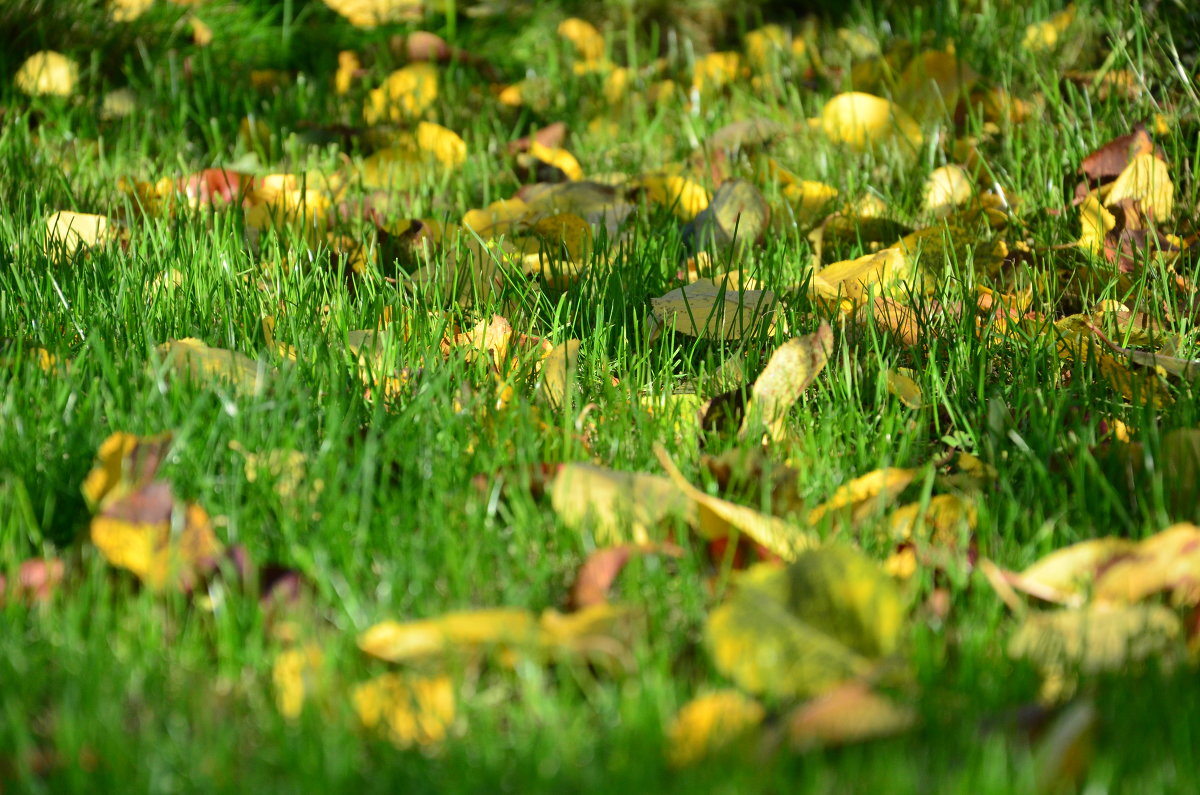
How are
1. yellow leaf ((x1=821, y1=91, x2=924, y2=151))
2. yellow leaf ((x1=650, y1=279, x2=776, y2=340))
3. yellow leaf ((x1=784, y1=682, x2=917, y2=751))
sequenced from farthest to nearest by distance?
yellow leaf ((x1=821, y1=91, x2=924, y2=151))
yellow leaf ((x1=650, y1=279, x2=776, y2=340))
yellow leaf ((x1=784, y1=682, x2=917, y2=751))

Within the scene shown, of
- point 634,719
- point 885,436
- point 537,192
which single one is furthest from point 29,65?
point 634,719

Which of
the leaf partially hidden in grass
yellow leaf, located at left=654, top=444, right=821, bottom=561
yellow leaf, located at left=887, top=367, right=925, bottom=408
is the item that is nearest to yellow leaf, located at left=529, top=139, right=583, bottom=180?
yellow leaf, located at left=887, top=367, right=925, bottom=408

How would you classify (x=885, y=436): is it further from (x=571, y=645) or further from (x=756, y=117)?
(x=756, y=117)

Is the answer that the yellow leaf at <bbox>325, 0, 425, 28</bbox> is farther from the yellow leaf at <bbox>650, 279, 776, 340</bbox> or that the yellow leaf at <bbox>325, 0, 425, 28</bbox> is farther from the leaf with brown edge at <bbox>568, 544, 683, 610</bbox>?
the leaf with brown edge at <bbox>568, 544, 683, 610</bbox>

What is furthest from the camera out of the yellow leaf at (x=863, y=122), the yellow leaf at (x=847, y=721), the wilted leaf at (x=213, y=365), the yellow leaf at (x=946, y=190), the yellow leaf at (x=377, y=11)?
the yellow leaf at (x=377, y=11)

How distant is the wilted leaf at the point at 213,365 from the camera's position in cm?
163

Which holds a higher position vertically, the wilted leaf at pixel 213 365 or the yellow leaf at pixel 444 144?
the wilted leaf at pixel 213 365

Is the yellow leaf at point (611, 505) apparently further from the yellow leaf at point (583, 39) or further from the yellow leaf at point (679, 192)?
the yellow leaf at point (583, 39)

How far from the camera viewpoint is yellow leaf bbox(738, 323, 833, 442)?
170 cm

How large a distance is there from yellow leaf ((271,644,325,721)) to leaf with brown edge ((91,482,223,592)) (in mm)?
156

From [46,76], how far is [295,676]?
2.73 meters

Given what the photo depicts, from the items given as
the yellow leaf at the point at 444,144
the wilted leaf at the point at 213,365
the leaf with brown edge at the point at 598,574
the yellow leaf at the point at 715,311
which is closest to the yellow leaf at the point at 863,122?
the yellow leaf at the point at 444,144

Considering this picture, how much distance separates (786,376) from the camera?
1733 mm

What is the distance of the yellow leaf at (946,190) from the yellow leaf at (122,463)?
5.91 ft
